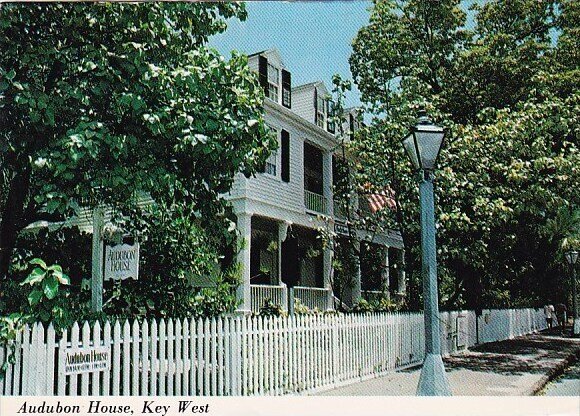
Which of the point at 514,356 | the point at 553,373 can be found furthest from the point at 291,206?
the point at 553,373

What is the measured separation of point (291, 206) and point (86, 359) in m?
10.6

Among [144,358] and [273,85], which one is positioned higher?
[273,85]

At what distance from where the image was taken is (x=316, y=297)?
17.0m

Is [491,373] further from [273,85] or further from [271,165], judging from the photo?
[273,85]

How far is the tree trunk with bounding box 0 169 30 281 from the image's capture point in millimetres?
7160

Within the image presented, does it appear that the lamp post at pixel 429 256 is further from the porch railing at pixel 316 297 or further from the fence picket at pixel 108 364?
the porch railing at pixel 316 297

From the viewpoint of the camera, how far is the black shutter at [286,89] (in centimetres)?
1695

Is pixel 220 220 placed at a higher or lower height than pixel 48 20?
lower

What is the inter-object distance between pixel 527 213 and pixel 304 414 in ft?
34.3

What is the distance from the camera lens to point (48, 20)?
22.2ft

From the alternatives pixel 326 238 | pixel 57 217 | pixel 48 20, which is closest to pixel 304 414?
pixel 57 217

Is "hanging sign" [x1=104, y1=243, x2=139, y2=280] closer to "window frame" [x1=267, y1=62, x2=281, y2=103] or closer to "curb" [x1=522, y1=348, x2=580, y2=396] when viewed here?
"curb" [x1=522, y1=348, x2=580, y2=396]

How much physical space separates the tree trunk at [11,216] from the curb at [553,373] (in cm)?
677

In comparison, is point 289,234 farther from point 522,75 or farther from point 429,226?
point 429,226
